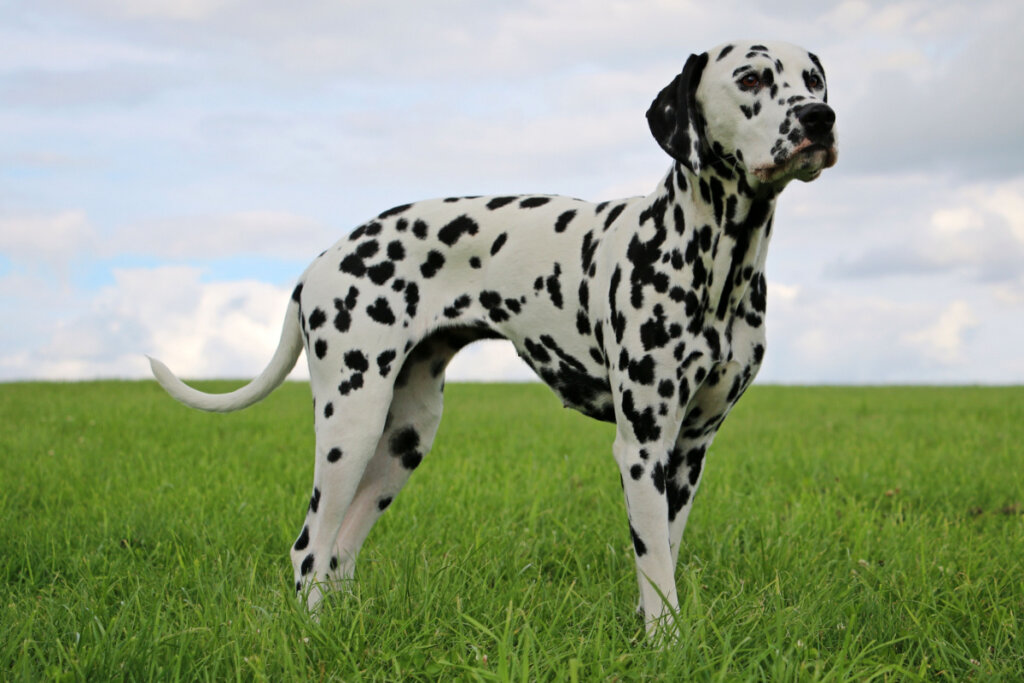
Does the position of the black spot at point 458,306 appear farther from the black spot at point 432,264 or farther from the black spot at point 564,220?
the black spot at point 564,220

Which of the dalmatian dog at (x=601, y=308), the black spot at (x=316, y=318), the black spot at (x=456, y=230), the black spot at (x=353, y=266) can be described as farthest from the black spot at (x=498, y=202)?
the black spot at (x=316, y=318)

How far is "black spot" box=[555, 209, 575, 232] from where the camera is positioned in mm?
3859

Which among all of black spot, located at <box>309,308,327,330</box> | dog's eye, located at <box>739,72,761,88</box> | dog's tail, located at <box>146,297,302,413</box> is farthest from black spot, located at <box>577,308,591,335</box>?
dog's tail, located at <box>146,297,302,413</box>

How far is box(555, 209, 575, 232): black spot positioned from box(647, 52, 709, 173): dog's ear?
0.66 meters

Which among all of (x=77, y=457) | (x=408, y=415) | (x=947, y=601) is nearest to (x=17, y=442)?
(x=77, y=457)

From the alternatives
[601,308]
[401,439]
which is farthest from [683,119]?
[401,439]

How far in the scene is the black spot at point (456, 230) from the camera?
3932 millimetres

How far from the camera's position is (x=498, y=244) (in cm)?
389

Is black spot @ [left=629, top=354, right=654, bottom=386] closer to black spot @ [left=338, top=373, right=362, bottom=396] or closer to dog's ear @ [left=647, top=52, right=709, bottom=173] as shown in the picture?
dog's ear @ [left=647, top=52, right=709, bottom=173]

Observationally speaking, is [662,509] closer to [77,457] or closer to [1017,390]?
[77,457]

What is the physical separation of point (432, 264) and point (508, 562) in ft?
5.06

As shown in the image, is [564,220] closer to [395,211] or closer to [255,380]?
[395,211]

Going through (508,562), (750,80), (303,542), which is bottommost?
(508,562)

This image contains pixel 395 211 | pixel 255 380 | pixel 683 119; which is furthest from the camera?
pixel 255 380
